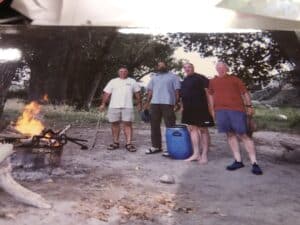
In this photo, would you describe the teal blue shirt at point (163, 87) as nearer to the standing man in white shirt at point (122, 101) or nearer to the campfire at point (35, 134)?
the standing man in white shirt at point (122, 101)

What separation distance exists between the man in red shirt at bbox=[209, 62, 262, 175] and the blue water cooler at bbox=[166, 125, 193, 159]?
0.14 metres

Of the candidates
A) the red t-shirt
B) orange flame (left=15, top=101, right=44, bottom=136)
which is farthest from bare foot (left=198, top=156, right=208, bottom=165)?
orange flame (left=15, top=101, right=44, bottom=136)

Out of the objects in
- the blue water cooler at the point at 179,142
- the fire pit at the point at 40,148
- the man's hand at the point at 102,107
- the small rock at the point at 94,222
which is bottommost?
the small rock at the point at 94,222

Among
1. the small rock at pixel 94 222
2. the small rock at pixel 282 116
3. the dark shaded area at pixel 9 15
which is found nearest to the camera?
the small rock at pixel 94 222

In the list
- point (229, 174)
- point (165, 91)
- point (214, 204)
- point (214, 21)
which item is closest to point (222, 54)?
point (214, 21)

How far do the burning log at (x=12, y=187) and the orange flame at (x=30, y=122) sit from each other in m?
0.09

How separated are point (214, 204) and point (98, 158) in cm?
53

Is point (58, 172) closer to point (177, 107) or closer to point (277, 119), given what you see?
point (177, 107)

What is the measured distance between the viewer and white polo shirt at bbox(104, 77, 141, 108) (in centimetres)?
176

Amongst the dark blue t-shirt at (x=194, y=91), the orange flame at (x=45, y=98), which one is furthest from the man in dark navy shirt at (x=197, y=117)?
the orange flame at (x=45, y=98)

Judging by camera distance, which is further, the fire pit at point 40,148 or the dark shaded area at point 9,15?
the dark shaded area at point 9,15

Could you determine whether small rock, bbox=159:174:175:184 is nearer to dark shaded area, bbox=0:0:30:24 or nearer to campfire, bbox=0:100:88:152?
campfire, bbox=0:100:88:152

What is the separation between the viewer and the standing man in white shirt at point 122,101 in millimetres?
1762

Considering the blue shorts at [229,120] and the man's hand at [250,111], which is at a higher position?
the man's hand at [250,111]
